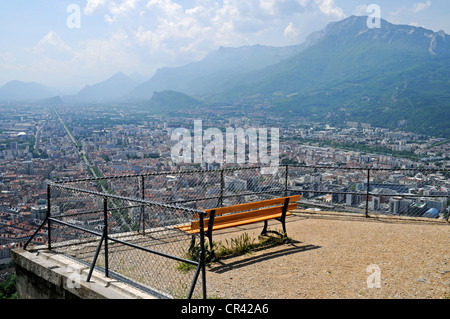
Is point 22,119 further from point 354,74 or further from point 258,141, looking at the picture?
point 354,74

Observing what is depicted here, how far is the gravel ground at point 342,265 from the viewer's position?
16.5 feet

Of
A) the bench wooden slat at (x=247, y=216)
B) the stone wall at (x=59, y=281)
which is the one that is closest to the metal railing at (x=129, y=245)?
the stone wall at (x=59, y=281)

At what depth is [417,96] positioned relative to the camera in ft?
306

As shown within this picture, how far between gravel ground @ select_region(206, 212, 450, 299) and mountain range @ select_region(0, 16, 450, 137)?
203 ft

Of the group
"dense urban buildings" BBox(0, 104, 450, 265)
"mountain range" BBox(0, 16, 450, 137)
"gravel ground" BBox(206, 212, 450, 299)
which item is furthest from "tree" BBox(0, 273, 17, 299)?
"mountain range" BBox(0, 16, 450, 137)

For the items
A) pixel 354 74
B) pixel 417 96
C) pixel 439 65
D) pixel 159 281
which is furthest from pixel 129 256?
pixel 354 74

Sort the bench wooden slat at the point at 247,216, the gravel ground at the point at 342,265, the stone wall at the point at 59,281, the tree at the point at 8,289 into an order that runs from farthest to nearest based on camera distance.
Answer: the tree at the point at 8,289, the bench wooden slat at the point at 247,216, the gravel ground at the point at 342,265, the stone wall at the point at 59,281

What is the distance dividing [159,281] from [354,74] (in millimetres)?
158240

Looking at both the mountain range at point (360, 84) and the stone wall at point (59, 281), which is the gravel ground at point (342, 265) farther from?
the mountain range at point (360, 84)

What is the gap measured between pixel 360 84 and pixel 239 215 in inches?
5314

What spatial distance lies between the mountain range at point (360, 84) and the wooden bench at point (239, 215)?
63.2m

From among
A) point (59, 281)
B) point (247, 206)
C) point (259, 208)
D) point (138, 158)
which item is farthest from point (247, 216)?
point (138, 158)

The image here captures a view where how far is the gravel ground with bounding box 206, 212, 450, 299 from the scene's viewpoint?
5031 mm

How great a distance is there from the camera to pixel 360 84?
132m
